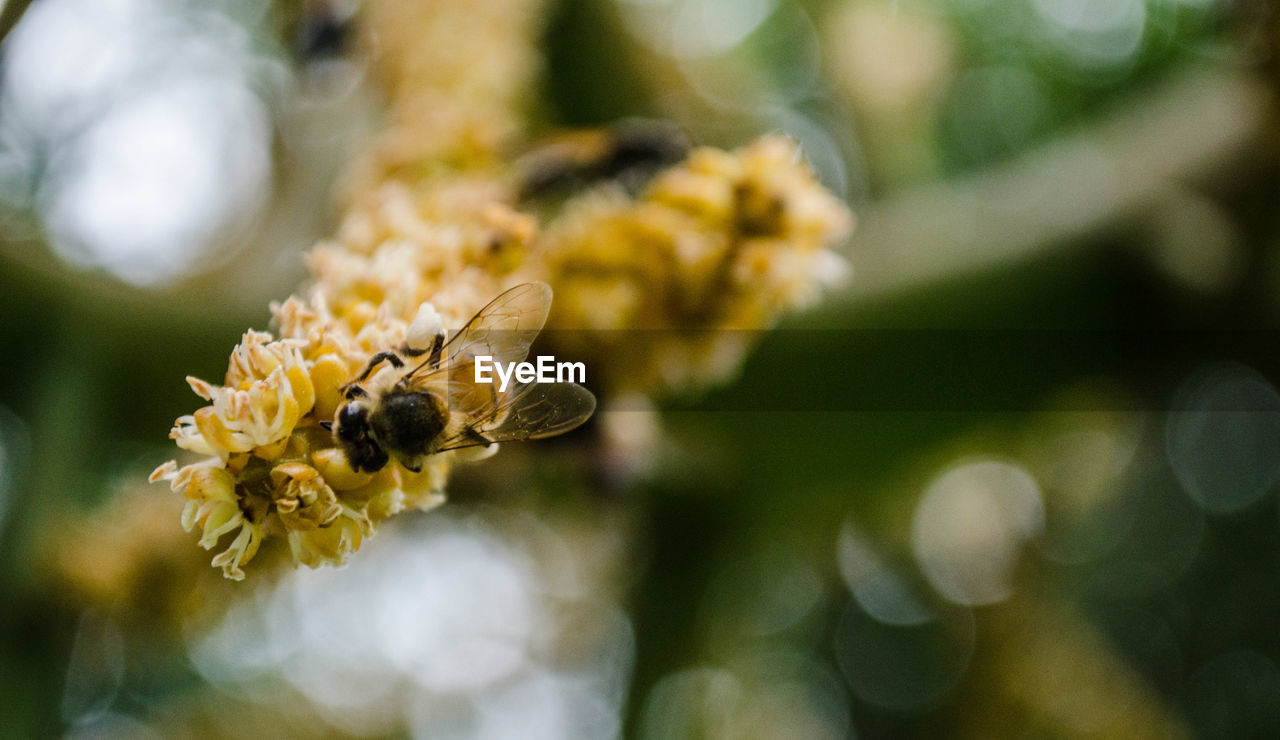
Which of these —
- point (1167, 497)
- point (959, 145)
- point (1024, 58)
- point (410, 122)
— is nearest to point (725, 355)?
point (410, 122)

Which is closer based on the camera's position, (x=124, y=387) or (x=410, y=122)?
(x=410, y=122)

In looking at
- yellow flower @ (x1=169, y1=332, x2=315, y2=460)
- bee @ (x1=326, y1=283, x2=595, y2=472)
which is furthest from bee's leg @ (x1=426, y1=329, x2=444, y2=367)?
yellow flower @ (x1=169, y1=332, x2=315, y2=460)

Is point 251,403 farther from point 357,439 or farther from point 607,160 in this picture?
point 607,160

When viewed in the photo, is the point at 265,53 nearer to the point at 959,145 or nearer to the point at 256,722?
the point at 256,722

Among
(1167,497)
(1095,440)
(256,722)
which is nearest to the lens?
(256,722)

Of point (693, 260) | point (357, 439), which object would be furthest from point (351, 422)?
point (693, 260)

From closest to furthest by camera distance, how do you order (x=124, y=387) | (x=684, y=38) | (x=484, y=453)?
(x=484, y=453), (x=124, y=387), (x=684, y=38)

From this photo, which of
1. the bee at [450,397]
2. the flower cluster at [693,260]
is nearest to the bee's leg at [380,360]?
the bee at [450,397]

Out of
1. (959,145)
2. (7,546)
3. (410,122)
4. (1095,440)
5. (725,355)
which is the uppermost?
(410,122)
